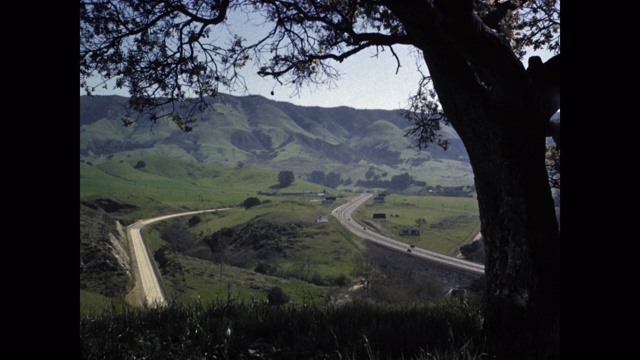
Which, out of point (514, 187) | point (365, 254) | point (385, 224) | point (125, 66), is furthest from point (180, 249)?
point (514, 187)

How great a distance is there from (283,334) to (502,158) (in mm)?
4183

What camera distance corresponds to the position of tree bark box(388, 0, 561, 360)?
528cm

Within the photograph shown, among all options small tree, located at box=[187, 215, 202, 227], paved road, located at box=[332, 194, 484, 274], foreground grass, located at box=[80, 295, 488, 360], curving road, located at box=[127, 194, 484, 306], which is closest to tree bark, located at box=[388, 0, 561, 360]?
foreground grass, located at box=[80, 295, 488, 360]

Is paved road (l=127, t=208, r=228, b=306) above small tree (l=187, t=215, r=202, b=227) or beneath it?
above

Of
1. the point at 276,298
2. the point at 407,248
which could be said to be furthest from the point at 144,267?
the point at 407,248

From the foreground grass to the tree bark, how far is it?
0.72 m

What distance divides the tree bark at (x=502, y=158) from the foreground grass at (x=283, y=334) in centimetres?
72

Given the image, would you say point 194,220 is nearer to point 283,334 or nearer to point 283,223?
point 283,223

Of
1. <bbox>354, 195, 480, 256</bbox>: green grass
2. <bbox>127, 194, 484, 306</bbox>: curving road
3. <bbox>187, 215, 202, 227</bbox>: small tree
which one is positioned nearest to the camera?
<bbox>127, 194, 484, 306</bbox>: curving road

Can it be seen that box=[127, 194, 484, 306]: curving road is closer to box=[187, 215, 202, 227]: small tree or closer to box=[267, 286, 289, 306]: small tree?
box=[187, 215, 202, 227]: small tree

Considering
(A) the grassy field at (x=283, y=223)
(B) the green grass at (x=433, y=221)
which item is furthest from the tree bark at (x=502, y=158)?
(B) the green grass at (x=433, y=221)

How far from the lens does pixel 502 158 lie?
5.73 m
